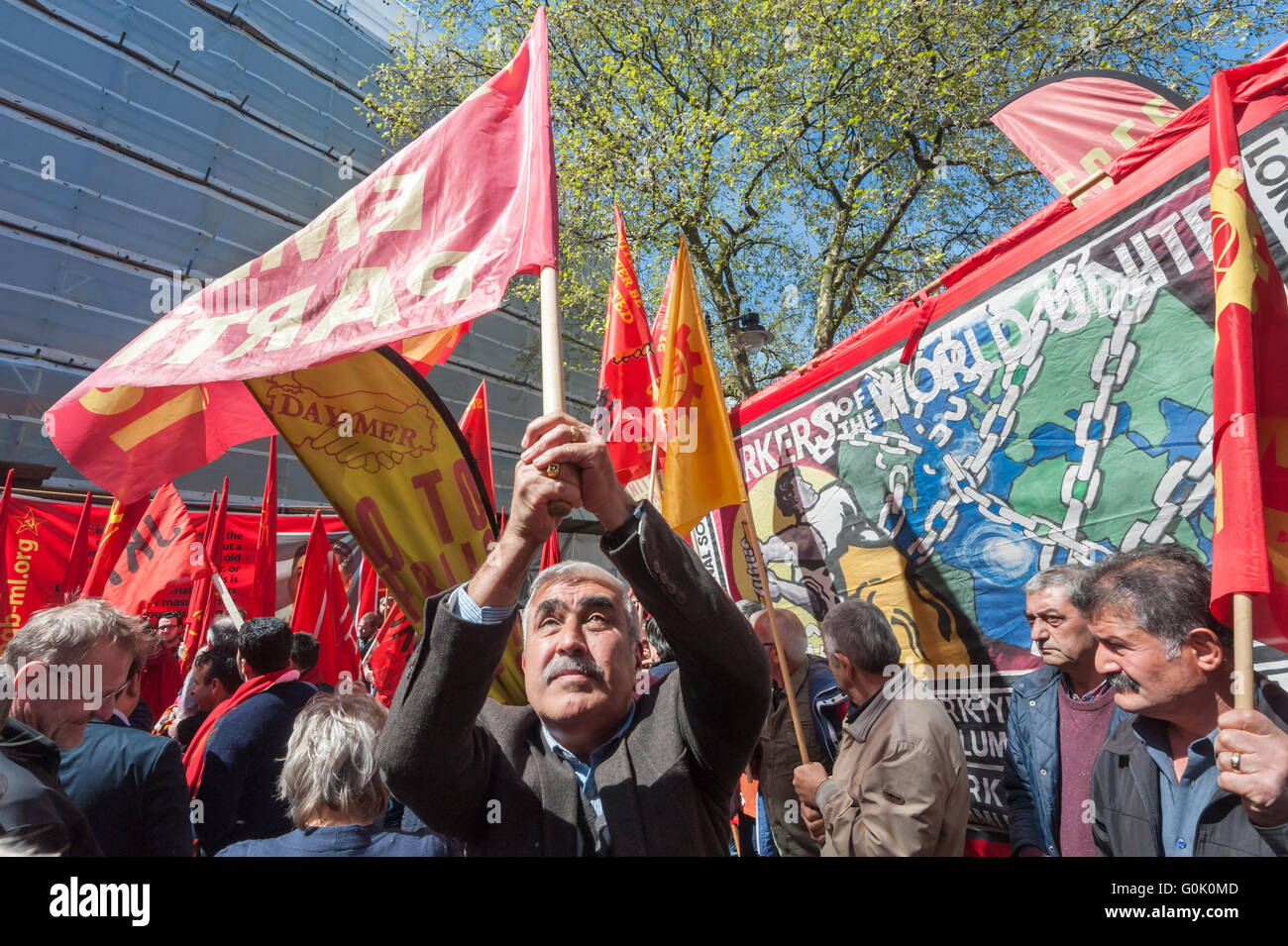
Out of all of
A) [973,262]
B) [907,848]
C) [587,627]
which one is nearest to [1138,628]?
[907,848]

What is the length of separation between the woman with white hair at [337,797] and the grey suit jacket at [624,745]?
Result: 41cm

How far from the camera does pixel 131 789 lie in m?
2.36

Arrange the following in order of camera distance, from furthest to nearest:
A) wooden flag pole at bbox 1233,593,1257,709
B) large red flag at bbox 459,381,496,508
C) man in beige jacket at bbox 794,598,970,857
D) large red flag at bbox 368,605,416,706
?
large red flag at bbox 368,605,416,706, large red flag at bbox 459,381,496,508, man in beige jacket at bbox 794,598,970,857, wooden flag pole at bbox 1233,593,1257,709

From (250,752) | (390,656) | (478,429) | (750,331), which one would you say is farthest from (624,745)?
(750,331)

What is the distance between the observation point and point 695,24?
12.7 m

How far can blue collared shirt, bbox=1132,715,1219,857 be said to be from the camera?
182cm

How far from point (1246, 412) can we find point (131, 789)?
9.92ft

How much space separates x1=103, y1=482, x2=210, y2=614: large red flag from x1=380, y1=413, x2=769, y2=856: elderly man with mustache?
423 cm

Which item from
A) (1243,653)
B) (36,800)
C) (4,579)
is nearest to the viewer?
(1243,653)

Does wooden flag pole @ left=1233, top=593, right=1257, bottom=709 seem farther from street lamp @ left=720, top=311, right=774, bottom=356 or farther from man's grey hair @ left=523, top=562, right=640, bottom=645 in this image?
street lamp @ left=720, top=311, right=774, bottom=356

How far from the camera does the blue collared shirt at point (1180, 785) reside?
182 cm

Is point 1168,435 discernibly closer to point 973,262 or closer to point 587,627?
point 973,262

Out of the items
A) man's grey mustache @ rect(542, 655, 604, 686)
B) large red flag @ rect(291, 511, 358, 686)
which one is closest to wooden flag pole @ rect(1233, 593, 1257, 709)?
man's grey mustache @ rect(542, 655, 604, 686)

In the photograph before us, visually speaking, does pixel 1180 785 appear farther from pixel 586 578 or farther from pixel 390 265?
pixel 390 265
